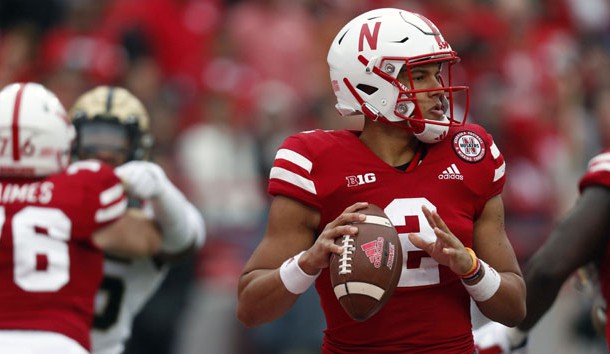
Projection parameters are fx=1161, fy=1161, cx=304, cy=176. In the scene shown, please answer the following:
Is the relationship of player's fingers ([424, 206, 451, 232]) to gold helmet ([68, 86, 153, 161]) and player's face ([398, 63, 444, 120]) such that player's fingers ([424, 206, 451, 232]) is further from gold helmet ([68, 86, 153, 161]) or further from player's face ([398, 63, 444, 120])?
gold helmet ([68, 86, 153, 161])

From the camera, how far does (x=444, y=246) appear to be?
3.61 meters

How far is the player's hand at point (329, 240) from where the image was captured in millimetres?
3578

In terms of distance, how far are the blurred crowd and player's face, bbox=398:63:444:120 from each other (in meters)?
4.30

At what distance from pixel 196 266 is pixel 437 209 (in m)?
4.80

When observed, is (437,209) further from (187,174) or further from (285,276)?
(187,174)

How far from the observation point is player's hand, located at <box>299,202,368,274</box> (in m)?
3.58

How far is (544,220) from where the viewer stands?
9250 millimetres

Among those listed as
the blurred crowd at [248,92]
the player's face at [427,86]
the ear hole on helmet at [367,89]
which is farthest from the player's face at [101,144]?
the blurred crowd at [248,92]

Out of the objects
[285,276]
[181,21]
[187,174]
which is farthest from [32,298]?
[181,21]

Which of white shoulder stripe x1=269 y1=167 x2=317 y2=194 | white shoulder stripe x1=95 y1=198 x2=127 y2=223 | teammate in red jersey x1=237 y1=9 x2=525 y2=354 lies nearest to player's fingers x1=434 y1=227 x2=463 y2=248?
teammate in red jersey x1=237 y1=9 x2=525 y2=354

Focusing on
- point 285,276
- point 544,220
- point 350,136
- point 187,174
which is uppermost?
point 350,136

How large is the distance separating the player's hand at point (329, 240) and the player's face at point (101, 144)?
6.44 ft

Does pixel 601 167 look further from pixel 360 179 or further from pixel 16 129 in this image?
pixel 16 129

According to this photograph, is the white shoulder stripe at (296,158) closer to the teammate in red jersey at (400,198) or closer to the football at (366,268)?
the teammate in red jersey at (400,198)
